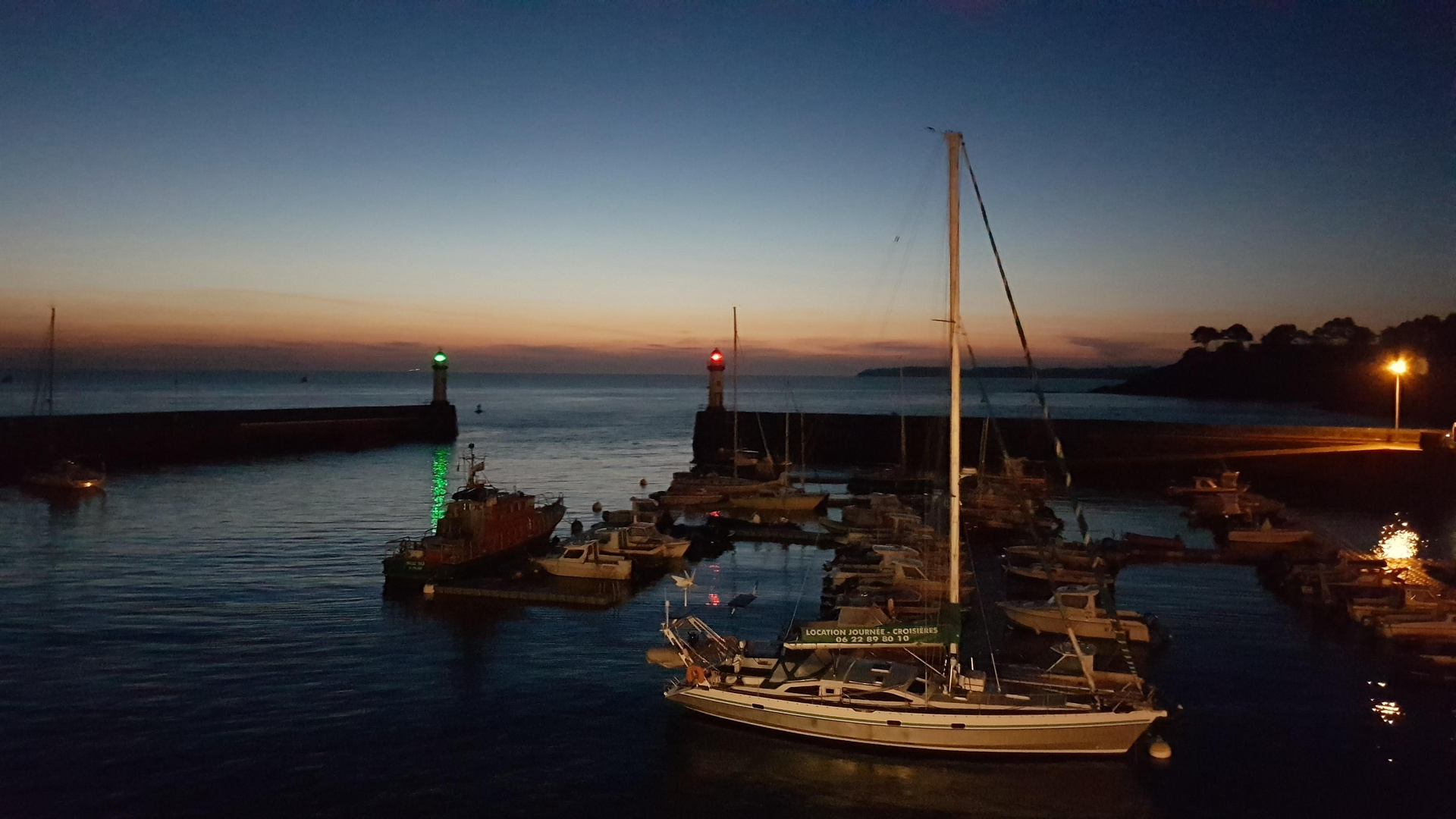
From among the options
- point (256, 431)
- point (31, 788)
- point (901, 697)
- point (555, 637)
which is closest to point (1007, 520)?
point (555, 637)

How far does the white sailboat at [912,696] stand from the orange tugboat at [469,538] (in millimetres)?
12283

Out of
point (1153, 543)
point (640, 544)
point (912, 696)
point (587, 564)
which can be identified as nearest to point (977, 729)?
point (912, 696)

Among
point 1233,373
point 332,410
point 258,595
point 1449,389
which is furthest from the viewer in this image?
point 1233,373

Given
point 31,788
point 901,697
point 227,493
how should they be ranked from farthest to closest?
point 227,493 → point 901,697 → point 31,788

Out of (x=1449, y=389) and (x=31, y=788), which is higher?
(x=1449, y=389)

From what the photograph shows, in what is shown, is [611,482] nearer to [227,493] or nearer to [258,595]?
[227,493]

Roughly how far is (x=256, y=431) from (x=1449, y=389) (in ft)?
380

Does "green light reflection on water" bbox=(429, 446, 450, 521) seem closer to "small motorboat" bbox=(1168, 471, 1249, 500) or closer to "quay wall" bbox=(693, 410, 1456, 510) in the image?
"quay wall" bbox=(693, 410, 1456, 510)

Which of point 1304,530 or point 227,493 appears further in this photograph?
point 227,493

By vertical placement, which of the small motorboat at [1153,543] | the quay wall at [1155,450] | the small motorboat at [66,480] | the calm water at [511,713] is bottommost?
the calm water at [511,713]

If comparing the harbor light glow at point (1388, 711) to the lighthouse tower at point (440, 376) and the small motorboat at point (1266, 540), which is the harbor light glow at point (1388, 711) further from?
the lighthouse tower at point (440, 376)

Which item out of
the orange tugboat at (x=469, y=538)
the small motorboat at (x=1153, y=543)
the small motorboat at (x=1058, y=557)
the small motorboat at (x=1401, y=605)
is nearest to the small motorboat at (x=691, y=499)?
the orange tugboat at (x=469, y=538)

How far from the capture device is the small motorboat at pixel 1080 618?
68.8 feet

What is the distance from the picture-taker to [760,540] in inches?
1406
